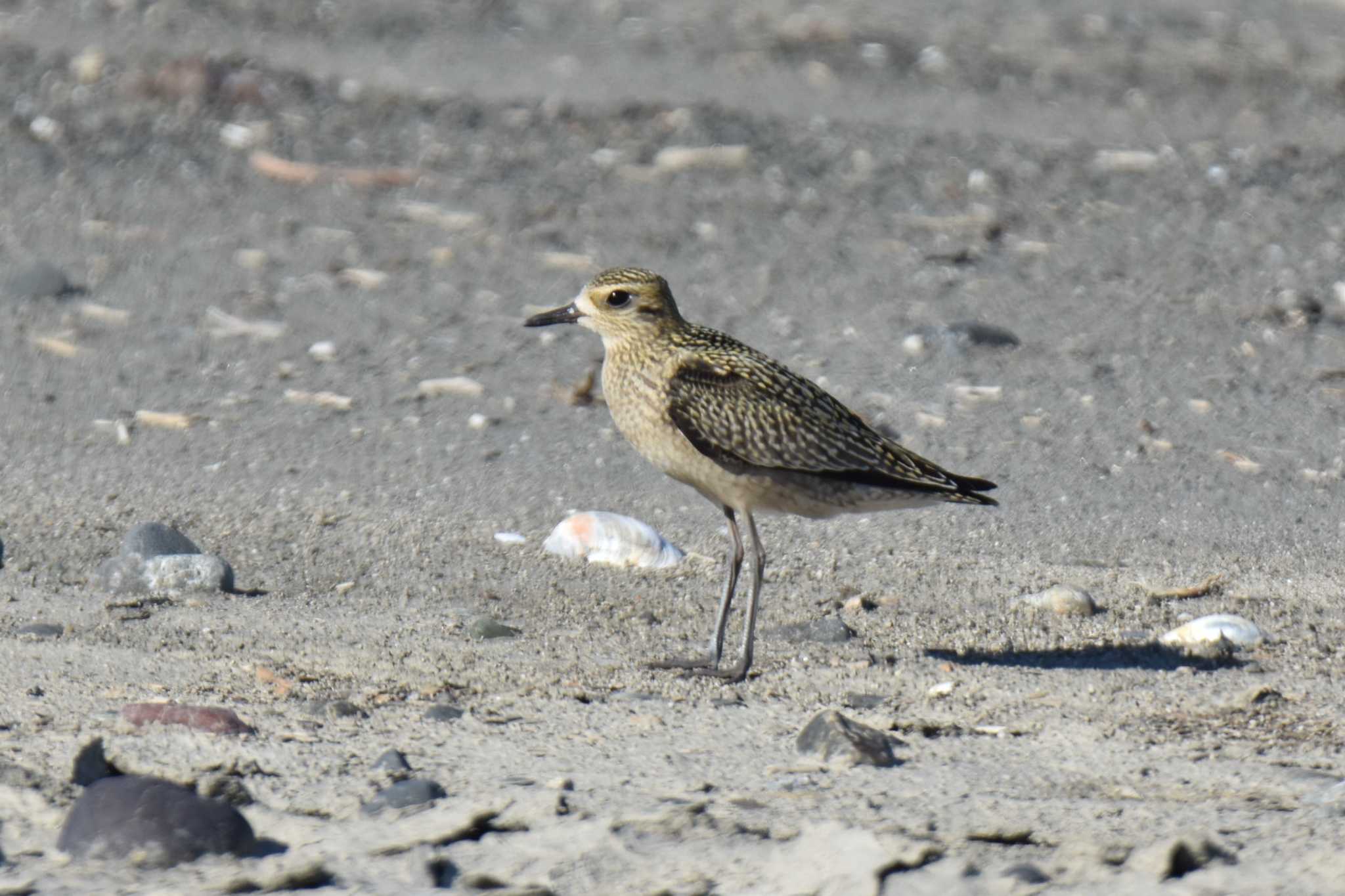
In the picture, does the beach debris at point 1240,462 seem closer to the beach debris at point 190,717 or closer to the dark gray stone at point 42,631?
the beach debris at point 190,717

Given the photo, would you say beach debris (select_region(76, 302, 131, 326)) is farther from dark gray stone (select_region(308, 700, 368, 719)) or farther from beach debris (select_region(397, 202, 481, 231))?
dark gray stone (select_region(308, 700, 368, 719))

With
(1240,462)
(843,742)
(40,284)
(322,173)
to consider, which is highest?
(322,173)

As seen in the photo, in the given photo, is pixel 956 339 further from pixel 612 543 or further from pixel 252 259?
pixel 252 259

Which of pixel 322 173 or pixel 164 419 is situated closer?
pixel 164 419

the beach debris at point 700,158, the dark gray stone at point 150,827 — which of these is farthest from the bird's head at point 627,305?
the beach debris at point 700,158

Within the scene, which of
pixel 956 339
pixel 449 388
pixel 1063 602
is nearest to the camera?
pixel 1063 602

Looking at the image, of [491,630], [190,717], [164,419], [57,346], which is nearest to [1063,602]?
[491,630]

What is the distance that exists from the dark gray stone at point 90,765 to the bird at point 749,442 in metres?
1.68

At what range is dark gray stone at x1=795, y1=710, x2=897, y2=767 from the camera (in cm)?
408

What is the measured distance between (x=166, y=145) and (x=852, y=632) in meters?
6.44

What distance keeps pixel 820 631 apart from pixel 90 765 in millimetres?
2168

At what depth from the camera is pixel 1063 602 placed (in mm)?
5434

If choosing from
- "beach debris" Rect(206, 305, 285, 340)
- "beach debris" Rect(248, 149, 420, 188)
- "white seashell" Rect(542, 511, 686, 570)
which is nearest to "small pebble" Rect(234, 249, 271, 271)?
"beach debris" Rect(206, 305, 285, 340)

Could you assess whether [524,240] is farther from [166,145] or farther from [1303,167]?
[1303,167]
